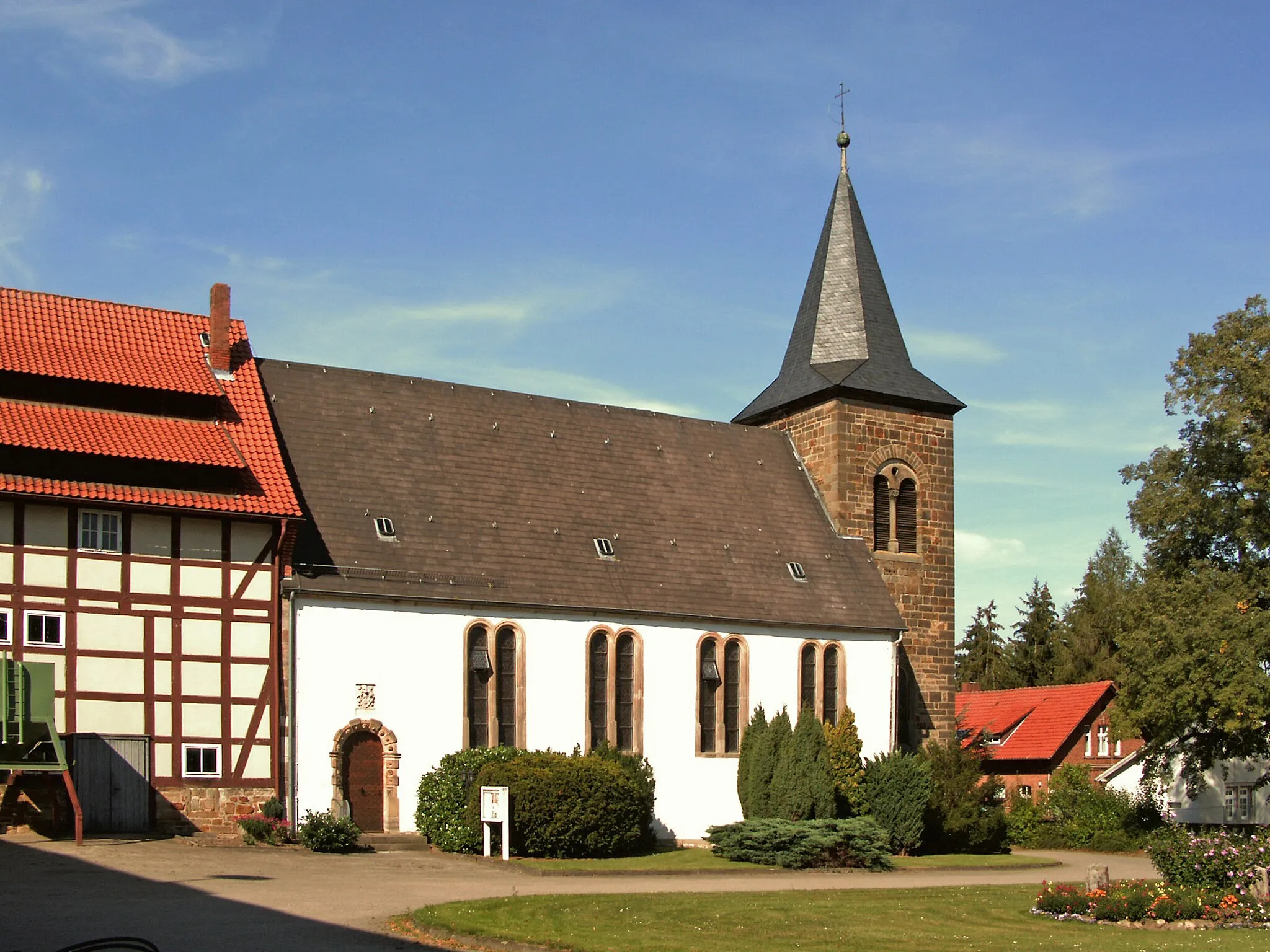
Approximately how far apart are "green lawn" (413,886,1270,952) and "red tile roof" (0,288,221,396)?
13.9m

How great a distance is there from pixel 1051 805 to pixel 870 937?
28.3 metres

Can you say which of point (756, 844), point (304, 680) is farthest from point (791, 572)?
point (304, 680)

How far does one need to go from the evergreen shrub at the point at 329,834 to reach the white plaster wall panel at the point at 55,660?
4.75 metres

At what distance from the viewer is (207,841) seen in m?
26.5

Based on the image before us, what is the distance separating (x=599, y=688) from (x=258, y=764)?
7602 millimetres

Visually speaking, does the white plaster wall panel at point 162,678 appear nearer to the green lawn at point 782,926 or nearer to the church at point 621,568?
the church at point 621,568

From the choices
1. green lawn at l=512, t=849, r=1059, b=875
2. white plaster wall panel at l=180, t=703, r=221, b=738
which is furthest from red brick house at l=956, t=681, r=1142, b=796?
white plaster wall panel at l=180, t=703, r=221, b=738

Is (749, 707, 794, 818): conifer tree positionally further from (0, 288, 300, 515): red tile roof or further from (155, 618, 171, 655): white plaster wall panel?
(155, 618, 171, 655): white plaster wall panel

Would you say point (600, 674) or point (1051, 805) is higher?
point (600, 674)

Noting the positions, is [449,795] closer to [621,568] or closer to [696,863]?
[696,863]

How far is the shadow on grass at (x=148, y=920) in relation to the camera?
49.4 ft

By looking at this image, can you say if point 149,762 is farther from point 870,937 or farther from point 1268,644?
point 1268,644

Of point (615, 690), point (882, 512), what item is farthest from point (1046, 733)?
point (615, 690)

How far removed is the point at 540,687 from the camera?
31.6m
